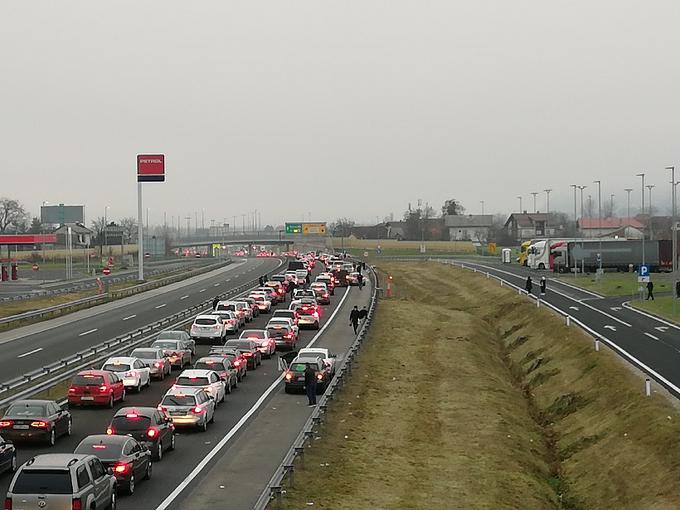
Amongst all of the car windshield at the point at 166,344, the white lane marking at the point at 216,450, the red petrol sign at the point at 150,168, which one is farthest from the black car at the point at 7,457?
the red petrol sign at the point at 150,168

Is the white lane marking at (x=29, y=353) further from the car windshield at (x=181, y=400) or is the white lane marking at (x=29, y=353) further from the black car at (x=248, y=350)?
the car windshield at (x=181, y=400)

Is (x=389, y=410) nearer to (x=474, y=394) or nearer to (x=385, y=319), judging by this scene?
(x=474, y=394)

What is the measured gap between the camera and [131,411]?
23781mm

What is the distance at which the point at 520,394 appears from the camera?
41.9 metres

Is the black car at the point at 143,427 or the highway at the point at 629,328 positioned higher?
the black car at the point at 143,427

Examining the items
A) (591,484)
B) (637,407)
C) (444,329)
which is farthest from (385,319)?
(591,484)

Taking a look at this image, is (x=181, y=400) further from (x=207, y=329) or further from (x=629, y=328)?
(x=629, y=328)

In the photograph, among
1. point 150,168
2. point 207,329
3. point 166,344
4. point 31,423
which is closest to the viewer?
point 31,423

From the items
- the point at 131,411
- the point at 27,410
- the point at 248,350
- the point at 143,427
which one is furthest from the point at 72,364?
the point at 143,427

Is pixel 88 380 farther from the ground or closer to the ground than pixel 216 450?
farther from the ground

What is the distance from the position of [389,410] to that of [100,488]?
16289 mm

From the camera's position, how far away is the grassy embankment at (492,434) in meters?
23.6

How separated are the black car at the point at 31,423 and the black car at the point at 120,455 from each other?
4.37m

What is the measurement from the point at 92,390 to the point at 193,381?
314 centimetres
